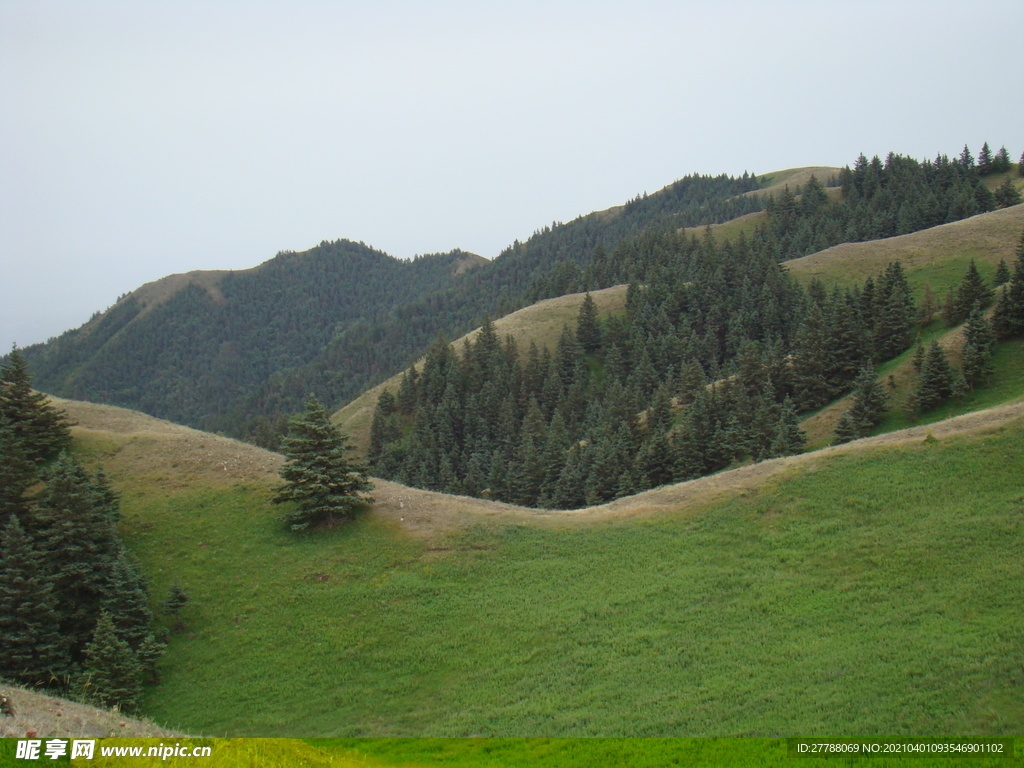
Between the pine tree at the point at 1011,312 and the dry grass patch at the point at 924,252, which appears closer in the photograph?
the pine tree at the point at 1011,312

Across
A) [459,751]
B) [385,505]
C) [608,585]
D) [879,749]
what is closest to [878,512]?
[608,585]

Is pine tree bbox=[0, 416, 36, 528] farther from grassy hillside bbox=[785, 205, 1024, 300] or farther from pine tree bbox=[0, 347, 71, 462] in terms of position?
grassy hillside bbox=[785, 205, 1024, 300]

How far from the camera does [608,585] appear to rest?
28438mm

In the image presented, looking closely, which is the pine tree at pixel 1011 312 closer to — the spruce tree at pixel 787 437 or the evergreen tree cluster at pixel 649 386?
the evergreen tree cluster at pixel 649 386

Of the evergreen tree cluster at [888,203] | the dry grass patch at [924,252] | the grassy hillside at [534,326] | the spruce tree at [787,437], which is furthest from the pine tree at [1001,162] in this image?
the spruce tree at [787,437]

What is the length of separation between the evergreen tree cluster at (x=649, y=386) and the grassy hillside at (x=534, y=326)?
582cm

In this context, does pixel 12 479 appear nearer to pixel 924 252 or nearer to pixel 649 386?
pixel 649 386

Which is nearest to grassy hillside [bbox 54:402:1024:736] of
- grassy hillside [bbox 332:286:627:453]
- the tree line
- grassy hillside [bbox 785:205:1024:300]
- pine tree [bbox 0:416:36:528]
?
the tree line

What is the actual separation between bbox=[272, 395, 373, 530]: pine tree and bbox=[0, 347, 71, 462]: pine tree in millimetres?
16617

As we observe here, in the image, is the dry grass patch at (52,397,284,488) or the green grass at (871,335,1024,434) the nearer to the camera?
the dry grass patch at (52,397,284,488)

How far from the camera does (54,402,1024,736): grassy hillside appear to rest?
1762cm

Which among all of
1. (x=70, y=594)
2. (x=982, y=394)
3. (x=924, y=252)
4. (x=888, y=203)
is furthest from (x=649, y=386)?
(x=888, y=203)

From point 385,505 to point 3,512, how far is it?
19.0 m

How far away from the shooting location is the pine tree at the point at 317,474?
35844 mm
